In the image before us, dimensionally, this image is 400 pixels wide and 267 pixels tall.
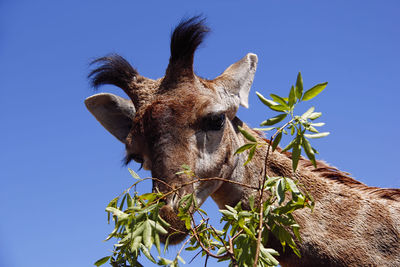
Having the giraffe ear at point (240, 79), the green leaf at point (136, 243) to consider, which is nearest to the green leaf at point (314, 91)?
the green leaf at point (136, 243)

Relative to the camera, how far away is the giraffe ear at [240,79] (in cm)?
487

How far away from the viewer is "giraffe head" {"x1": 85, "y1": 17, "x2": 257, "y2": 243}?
3.82m

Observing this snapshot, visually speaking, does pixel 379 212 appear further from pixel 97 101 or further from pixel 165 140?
pixel 97 101

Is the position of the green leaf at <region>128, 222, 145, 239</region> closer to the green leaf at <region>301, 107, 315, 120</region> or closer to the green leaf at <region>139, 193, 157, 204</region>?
the green leaf at <region>139, 193, 157, 204</region>

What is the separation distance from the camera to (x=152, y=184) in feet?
12.8

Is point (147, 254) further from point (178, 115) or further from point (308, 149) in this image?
point (178, 115)

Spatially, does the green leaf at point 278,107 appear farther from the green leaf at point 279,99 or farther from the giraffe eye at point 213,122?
the giraffe eye at point 213,122

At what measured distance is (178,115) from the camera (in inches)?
160

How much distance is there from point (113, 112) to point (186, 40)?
1355mm

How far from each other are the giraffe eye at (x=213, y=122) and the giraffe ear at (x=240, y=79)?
0.62 metres

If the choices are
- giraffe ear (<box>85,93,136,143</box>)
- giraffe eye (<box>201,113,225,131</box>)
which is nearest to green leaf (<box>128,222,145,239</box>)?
giraffe eye (<box>201,113,225,131</box>)

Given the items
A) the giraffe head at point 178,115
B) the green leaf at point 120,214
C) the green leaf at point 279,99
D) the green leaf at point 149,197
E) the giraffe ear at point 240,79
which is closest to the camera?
the green leaf at point 279,99

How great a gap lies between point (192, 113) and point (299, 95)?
6.06 feet

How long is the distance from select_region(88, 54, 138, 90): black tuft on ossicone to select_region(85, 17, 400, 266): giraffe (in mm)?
40
